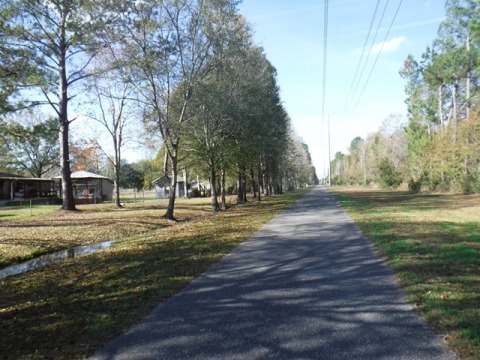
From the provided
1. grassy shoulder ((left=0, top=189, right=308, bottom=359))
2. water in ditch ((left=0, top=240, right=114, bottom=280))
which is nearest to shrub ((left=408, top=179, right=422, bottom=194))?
grassy shoulder ((left=0, top=189, right=308, bottom=359))

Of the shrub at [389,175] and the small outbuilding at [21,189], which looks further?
the shrub at [389,175]

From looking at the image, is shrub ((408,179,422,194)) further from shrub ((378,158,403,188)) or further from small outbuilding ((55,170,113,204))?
small outbuilding ((55,170,113,204))

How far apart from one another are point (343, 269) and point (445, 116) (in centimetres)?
4716

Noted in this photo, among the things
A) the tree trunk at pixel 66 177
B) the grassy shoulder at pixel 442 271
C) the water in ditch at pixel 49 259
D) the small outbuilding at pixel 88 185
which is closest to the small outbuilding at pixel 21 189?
the small outbuilding at pixel 88 185

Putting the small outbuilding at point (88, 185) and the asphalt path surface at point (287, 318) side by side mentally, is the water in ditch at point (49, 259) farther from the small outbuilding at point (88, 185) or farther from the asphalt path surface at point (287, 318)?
the small outbuilding at point (88, 185)

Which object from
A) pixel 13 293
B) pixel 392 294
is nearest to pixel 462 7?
pixel 392 294

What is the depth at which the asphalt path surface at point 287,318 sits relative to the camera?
3775 mm

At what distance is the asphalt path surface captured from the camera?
12.4ft

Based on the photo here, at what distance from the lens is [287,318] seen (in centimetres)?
464

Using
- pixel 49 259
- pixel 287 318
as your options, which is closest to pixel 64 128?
pixel 49 259

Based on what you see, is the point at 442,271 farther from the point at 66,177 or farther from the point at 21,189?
the point at 21,189

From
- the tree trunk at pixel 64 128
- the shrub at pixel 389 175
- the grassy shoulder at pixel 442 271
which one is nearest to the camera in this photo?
the grassy shoulder at pixel 442 271

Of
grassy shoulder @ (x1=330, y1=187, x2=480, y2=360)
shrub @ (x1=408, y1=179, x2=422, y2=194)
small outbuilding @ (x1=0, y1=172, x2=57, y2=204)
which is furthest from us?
shrub @ (x1=408, y1=179, x2=422, y2=194)

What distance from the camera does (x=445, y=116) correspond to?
4722cm
